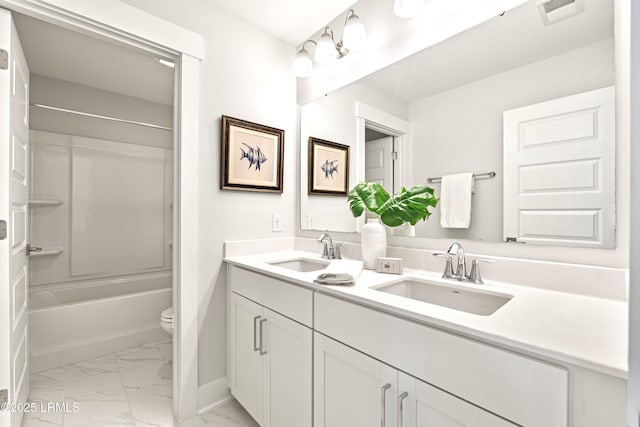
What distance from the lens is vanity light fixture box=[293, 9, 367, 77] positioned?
5.06ft

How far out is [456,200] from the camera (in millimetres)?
1306

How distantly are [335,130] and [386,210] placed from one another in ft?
2.21

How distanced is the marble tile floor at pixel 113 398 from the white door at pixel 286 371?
386 mm

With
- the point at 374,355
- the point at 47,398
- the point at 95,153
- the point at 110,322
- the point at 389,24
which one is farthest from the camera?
the point at 95,153

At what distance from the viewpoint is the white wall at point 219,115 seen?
167 cm

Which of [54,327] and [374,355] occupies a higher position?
[374,355]

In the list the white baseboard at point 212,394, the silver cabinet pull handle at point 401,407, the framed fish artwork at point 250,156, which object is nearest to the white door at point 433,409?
the silver cabinet pull handle at point 401,407

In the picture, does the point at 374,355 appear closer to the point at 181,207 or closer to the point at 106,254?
the point at 181,207

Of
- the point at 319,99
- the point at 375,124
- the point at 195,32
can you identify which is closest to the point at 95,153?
the point at 195,32

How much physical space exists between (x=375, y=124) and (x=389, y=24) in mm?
507

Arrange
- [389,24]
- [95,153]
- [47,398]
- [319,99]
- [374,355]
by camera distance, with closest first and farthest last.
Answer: [374,355]
[389,24]
[47,398]
[319,99]
[95,153]

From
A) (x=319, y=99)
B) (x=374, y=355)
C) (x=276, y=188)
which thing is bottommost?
(x=374, y=355)

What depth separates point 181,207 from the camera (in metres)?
1.58

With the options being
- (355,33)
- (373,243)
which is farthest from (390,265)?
(355,33)
